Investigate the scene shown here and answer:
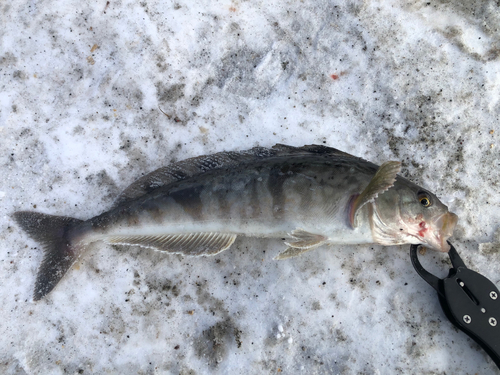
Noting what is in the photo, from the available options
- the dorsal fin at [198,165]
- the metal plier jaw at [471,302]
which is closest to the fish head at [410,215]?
the metal plier jaw at [471,302]

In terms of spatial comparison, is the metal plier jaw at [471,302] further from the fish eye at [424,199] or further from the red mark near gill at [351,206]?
the red mark near gill at [351,206]

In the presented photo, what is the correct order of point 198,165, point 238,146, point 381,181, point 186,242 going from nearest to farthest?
point 381,181
point 186,242
point 198,165
point 238,146

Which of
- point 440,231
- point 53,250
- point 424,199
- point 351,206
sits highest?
point 424,199

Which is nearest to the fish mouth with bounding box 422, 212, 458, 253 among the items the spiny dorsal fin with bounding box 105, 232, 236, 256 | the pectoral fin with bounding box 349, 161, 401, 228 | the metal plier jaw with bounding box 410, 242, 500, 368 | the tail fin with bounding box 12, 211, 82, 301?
the metal plier jaw with bounding box 410, 242, 500, 368

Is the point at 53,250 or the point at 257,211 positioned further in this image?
the point at 53,250

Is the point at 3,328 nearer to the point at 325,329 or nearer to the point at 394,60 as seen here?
the point at 325,329

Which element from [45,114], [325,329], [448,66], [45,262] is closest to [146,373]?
[45,262]

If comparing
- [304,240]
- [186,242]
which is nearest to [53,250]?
[186,242]

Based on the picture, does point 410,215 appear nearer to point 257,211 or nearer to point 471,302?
point 471,302
